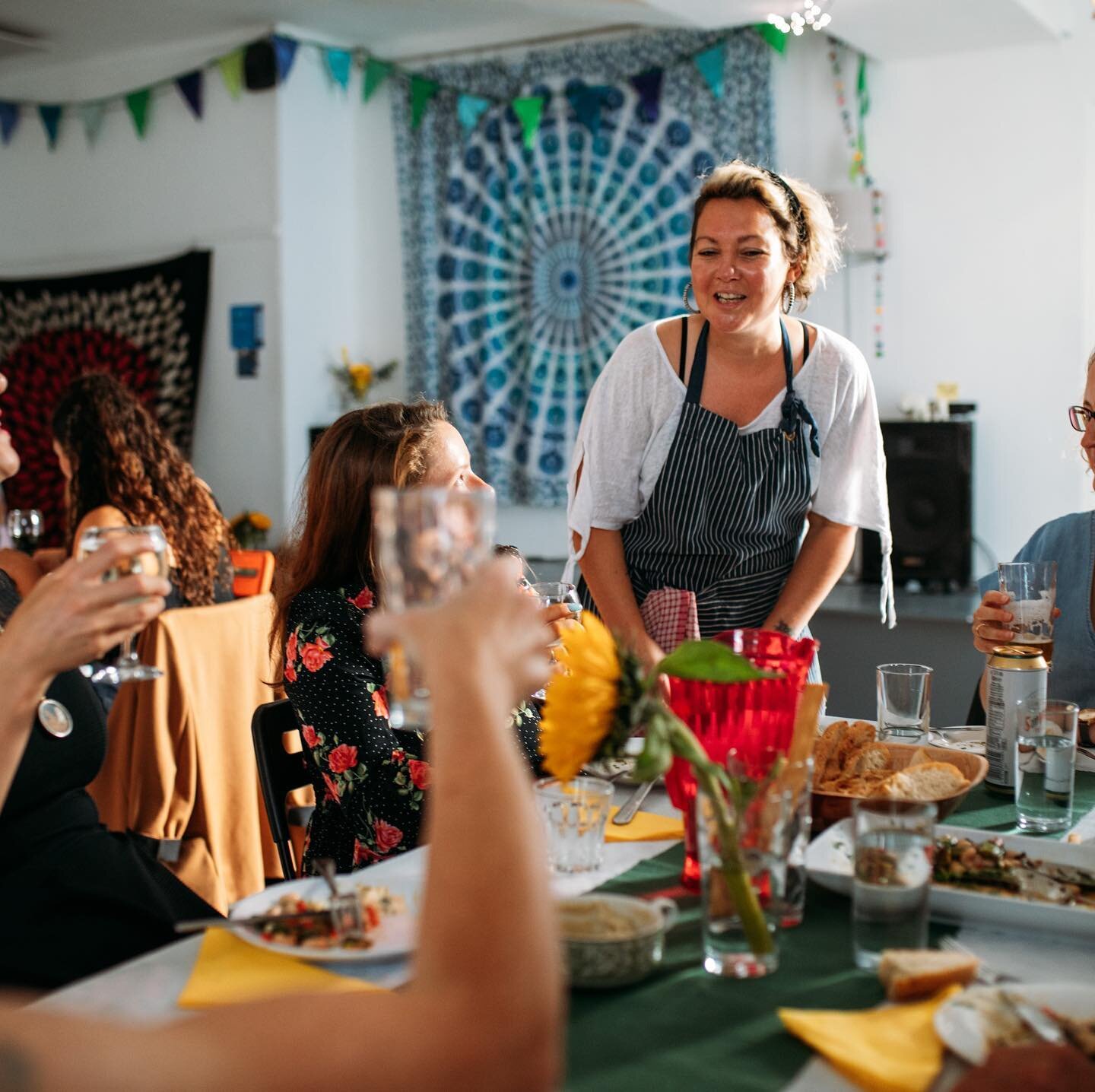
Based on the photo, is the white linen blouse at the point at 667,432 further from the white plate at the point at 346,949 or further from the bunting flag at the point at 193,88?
Answer: the bunting flag at the point at 193,88

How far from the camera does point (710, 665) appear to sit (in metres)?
1.02

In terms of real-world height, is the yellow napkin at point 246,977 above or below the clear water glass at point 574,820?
below

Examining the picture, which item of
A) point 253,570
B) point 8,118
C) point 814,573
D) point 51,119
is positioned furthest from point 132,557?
point 8,118

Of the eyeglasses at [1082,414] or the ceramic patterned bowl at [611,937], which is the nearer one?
the ceramic patterned bowl at [611,937]

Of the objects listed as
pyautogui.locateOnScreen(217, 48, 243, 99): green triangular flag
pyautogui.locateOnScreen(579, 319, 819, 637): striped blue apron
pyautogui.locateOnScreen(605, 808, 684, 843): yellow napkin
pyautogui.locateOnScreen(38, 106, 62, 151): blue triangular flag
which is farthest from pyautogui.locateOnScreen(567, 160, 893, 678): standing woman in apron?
pyautogui.locateOnScreen(38, 106, 62, 151): blue triangular flag

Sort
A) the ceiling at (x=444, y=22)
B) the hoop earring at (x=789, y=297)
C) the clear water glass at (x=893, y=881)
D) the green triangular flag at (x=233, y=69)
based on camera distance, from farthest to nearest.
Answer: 1. the green triangular flag at (x=233, y=69)
2. the ceiling at (x=444, y=22)
3. the hoop earring at (x=789, y=297)
4. the clear water glass at (x=893, y=881)

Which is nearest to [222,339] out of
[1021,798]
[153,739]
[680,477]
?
[153,739]

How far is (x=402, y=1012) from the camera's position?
62cm

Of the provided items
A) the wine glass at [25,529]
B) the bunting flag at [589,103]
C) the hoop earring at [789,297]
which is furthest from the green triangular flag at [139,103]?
the hoop earring at [789,297]

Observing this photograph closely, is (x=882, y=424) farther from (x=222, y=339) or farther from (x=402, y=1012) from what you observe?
(x=402, y=1012)

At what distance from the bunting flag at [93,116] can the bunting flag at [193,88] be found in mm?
539

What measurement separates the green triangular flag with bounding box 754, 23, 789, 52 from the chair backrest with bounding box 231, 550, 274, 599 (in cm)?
280

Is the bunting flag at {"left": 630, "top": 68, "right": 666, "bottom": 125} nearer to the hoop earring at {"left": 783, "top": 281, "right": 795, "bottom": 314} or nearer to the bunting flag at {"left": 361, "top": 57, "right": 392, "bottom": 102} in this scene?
the bunting flag at {"left": 361, "top": 57, "right": 392, "bottom": 102}

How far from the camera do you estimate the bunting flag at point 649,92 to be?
A: 5227 millimetres
